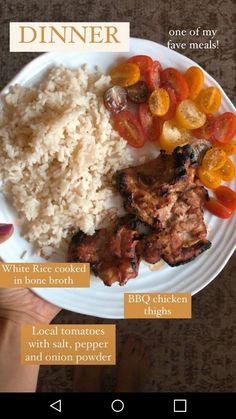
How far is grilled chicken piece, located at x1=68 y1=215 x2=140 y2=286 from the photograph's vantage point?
53.2 inches

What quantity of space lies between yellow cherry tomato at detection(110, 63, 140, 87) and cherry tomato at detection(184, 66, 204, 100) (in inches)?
7.1

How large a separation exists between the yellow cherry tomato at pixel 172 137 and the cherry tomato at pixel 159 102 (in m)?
0.04

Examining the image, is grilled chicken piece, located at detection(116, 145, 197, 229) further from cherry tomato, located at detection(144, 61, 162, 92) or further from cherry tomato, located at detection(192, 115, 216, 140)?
cherry tomato, located at detection(144, 61, 162, 92)

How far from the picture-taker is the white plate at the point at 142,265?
4.52 ft

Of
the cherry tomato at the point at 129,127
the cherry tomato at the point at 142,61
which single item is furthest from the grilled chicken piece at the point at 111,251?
the cherry tomato at the point at 142,61

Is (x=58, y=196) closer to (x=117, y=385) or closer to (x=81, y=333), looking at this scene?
(x=81, y=333)

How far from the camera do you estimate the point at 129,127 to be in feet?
4.71

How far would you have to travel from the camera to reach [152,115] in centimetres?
143

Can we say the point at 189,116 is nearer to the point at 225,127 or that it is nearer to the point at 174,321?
the point at 225,127

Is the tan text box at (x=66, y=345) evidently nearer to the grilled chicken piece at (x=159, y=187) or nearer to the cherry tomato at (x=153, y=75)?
the grilled chicken piece at (x=159, y=187)

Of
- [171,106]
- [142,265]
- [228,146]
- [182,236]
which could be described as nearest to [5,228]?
[142,265]
